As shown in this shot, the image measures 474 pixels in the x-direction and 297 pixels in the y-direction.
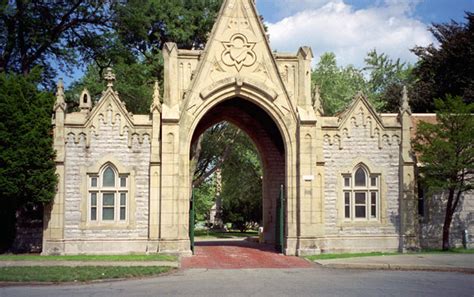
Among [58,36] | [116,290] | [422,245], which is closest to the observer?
[116,290]

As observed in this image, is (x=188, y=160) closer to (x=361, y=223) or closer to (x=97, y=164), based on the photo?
(x=97, y=164)

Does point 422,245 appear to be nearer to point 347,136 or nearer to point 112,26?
point 347,136

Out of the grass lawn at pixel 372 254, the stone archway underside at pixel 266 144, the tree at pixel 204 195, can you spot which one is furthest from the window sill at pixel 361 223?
the tree at pixel 204 195

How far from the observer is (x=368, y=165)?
2475 cm

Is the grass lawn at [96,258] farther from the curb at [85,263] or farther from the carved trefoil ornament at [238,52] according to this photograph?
the carved trefoil ornament at [238,52]

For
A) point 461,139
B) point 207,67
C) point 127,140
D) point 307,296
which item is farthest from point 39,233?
point 461,139

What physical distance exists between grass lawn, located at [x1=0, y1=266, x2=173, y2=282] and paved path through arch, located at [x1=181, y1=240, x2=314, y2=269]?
7.38 feet

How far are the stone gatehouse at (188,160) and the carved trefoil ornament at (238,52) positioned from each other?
0.04m

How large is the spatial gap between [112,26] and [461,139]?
22.4 meters

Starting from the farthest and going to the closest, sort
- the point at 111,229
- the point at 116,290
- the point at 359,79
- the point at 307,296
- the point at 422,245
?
1. the point at 359,79
2. the point at 422,245
3. the point at 111,229
4. the point at 116,290
5. the point at 307,296

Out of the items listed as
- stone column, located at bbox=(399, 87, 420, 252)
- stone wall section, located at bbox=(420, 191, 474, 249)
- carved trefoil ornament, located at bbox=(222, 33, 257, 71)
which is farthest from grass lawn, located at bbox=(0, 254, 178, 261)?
stone wall section, located at bbox=(420, 191, 474, 249)

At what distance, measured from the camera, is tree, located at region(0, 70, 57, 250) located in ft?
72.8

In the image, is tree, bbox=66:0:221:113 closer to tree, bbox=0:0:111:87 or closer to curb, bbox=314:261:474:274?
tree, bbox=0:0:111:87

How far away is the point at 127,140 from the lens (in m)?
23.7
